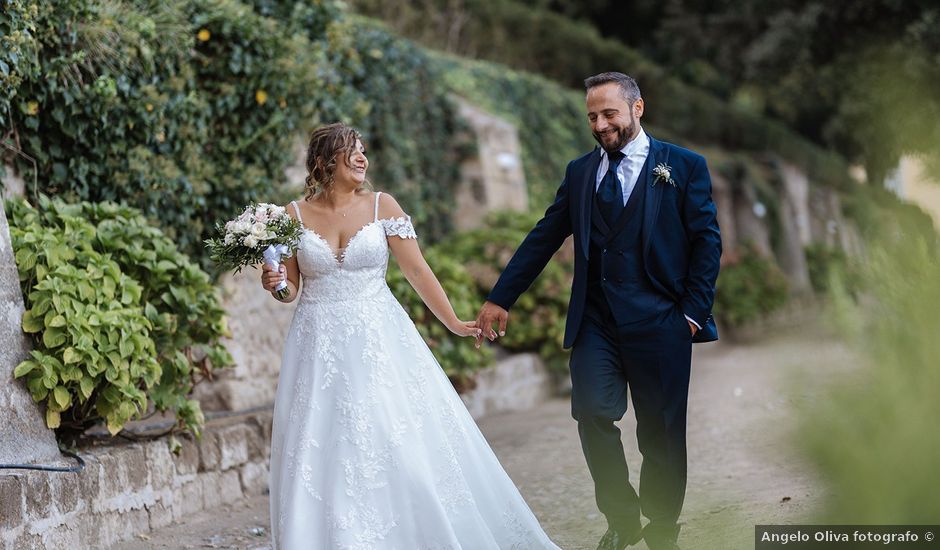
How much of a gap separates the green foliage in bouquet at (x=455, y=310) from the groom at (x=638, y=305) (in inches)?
137

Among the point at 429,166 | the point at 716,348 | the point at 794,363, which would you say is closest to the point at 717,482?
the point at 794,363

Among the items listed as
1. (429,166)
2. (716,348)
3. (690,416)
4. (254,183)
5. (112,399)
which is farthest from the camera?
(716,348)

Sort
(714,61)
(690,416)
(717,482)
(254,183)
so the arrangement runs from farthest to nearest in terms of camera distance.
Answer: (714,61) → (690,416) → (254,183) → (717,482)

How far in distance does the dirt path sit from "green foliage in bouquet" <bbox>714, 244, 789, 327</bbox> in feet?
18.7

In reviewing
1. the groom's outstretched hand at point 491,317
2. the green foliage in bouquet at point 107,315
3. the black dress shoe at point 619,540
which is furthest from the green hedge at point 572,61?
the black dress shoe at point 619,540

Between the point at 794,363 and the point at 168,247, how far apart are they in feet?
12.6

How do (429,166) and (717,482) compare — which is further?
(429,166)

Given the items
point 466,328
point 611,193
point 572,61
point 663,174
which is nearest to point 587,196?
point 611,193

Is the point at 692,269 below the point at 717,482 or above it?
above

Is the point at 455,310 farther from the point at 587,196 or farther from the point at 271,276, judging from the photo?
the point at 271,276

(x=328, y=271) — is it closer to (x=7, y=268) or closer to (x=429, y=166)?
(x=7, y=268)

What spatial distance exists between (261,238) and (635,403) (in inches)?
67.3

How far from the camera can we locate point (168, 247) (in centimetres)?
572

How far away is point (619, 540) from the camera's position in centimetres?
462
